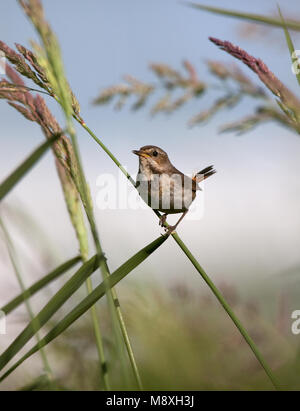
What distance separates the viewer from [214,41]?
148 centimetres

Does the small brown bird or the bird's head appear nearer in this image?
the small brown bird

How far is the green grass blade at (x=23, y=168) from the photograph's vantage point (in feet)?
3.79

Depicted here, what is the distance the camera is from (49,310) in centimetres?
135

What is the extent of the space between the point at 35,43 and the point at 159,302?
1.31 meters

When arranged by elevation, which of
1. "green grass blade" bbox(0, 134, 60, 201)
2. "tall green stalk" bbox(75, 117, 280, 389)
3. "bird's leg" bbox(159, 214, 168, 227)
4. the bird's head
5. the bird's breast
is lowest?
"tall green stalk" bbox(75, 117, 280, 389)

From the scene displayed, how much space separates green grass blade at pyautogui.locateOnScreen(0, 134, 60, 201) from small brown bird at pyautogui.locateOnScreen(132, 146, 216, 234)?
1.44 m

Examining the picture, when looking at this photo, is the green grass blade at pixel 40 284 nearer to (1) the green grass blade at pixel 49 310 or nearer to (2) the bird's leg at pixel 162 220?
(1) the green grass blade at pixel 49 310

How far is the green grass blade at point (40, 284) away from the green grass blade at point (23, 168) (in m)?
0.34

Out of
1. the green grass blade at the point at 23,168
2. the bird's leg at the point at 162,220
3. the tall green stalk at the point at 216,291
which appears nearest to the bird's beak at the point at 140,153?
the bird's leg at the point at 162,220

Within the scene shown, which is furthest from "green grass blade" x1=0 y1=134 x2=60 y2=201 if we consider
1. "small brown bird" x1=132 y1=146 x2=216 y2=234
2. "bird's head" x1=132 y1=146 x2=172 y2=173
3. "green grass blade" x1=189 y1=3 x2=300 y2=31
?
"bird's head" x1=132 y1=146 x2=172 y2=173

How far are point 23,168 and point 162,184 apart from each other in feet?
5.65

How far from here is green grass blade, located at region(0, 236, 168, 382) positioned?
131 cm

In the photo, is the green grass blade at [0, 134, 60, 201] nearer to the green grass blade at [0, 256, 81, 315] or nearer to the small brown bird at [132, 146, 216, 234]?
the green grass blade at [0, 256, 81, 315]
